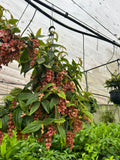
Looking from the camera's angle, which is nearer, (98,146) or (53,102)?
(53,102)

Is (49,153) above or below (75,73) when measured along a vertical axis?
below

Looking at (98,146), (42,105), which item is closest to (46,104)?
(42,105)

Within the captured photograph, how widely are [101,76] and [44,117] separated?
2806 millimetres

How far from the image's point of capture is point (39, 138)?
60cm

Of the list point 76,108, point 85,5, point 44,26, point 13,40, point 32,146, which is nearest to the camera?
point 13,40

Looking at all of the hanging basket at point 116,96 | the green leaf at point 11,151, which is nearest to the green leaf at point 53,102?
the green leaf at point 11,151

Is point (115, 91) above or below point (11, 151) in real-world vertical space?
above

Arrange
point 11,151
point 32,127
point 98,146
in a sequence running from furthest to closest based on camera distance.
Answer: point 98,146, point 11,151, point 32,127

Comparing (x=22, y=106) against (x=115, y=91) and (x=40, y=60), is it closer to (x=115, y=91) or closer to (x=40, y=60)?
(x=40, y=60)

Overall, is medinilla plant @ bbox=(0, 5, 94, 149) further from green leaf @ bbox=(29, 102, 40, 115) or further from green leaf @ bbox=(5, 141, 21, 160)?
green leaf @ bbox=(5, 141, 21, 160)

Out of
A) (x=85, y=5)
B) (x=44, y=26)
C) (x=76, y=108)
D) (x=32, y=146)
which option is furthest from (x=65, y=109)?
(x=85, y=5)

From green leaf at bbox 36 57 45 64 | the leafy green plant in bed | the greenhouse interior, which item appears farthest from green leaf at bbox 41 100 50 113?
the leafy green plant in bed

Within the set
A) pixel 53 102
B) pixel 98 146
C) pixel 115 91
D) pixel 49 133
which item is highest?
pixel 115 91

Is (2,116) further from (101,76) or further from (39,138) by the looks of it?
(101,76)
